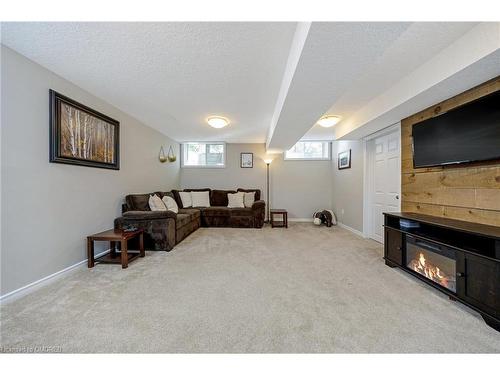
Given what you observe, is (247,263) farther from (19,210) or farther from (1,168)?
(1,168)

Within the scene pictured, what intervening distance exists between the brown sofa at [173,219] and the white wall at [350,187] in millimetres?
2068

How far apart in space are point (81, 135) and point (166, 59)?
1.56m

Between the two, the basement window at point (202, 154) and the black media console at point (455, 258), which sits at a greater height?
the basement window at point (202, 154)

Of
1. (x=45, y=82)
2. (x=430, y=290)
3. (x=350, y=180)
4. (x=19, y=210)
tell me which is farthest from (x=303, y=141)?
(x=19, y=210)

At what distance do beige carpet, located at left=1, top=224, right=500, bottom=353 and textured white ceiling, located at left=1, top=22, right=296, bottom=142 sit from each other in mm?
2243

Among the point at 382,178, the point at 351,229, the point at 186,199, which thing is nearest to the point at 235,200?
the point at 186,199

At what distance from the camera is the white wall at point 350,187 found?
15.0ft

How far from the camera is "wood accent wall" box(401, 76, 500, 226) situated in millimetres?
1982

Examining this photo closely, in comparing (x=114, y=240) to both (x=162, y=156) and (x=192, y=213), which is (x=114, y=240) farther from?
(x=162, y=156)

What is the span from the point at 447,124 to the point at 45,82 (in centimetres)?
428

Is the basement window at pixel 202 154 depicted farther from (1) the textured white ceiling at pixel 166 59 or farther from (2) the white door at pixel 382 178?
(2) the white door at pixel 382 178

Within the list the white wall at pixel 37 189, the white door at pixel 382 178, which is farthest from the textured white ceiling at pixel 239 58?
the white door at pixel 382 178

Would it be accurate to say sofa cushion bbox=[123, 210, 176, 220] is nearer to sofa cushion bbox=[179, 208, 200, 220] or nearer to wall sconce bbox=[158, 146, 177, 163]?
sofa cushion bbox=[179, 208, 200, 220]

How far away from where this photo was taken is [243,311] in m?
1.75
